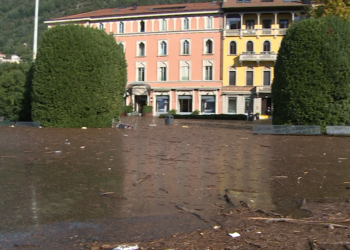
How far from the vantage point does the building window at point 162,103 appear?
61688 mm

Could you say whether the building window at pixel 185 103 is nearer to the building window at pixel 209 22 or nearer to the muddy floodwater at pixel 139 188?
the building window at pixel 209 22

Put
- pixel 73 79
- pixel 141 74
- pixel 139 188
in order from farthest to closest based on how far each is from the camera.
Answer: pixel 141 74, pixel 73 79, pixel 139 188

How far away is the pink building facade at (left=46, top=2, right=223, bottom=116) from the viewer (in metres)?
59.3

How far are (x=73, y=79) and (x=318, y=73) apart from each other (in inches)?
477

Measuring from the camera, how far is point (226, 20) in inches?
2302

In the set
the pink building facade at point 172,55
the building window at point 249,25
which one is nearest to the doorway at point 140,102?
the pink building facade at point 172,55

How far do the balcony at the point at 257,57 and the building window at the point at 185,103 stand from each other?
9.15 metres

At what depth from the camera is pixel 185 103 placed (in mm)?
61031

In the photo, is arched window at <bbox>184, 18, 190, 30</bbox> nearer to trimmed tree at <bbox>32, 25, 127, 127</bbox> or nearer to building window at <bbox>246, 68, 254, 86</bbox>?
building window at <bbox>246, 68, 254, 86</bbox>

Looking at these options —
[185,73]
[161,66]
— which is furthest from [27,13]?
[185,73]

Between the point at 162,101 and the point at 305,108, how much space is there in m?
43.3

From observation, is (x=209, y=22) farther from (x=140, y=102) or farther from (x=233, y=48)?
(x=140, y=102)

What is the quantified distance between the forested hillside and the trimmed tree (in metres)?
72.4

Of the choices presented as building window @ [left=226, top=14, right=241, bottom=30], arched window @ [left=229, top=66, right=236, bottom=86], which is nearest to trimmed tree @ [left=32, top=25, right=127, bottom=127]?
arched window @ [left=229, top=66, right=236, bottom=86]
